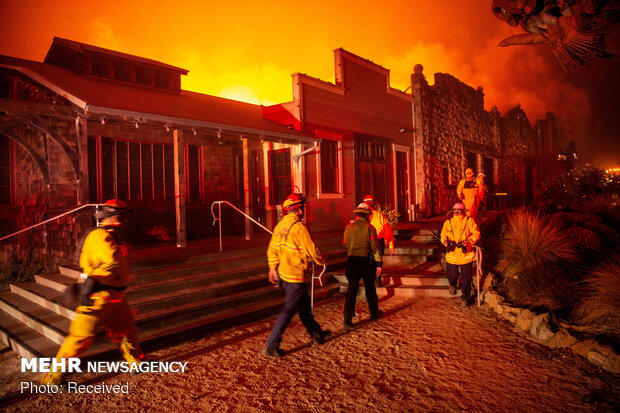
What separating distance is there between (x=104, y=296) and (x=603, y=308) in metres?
6.11

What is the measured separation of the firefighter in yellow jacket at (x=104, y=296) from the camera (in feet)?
12.5

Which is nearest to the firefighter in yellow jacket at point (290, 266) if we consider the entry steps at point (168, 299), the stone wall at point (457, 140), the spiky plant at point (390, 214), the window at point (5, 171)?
the entry steps at point (168, 299)

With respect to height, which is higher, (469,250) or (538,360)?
(469,250)

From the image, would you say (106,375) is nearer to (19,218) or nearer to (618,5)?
(618,5)

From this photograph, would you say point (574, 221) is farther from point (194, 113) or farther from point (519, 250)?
point (194, 113)

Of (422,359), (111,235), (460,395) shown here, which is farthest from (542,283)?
(111,235)

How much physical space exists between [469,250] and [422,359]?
2535 millimetres

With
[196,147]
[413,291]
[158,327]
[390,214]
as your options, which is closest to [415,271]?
[413,291]

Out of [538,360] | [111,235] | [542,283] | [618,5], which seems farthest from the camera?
[542,283]

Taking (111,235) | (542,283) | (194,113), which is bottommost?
(542,283)

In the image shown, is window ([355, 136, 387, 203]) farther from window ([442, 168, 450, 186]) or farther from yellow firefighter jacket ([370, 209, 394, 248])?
yellow firefighter jacket ([370, 209, 394, 248])

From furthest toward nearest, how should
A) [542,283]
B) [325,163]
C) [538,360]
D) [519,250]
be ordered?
1. [325,163]
2. [519,250]
3. [542,283]
4. [538,360]

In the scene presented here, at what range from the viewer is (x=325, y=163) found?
1219cm

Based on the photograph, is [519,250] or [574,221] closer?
[519,250]
